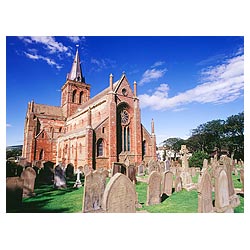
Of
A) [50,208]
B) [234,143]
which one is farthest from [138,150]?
[234,143]

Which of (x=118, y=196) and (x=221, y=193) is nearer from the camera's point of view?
(x=118, y=196)

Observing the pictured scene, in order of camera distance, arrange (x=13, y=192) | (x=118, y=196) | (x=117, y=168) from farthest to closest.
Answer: (x=117, y=168)
(x=13, y=192)
(x=118, y=196)

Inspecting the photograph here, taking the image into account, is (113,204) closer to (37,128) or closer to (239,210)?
(239,210)

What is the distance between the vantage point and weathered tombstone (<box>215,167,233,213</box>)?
5.52 m

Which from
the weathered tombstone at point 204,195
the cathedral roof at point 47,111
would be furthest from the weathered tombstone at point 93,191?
the cathedral roof at point 47,111

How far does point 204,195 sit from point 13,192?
598 centimetres

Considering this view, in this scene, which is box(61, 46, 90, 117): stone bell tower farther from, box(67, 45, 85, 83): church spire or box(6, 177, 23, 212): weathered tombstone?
box(6, 177, 23, 212): weathered tombstone

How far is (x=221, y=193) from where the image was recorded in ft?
18.6

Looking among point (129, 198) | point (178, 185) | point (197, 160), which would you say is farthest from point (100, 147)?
point (129, 198)

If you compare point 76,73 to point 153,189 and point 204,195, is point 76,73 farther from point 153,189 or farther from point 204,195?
point 204,195

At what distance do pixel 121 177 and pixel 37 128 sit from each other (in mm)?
28035

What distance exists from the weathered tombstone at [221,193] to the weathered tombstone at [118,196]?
251cm

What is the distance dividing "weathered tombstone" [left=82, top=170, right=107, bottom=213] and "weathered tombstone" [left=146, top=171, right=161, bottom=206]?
5.42 feet

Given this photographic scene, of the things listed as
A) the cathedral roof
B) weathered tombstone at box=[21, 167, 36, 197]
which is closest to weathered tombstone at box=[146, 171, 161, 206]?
weathered tombstone at box=[21, 167, 36, 197]
